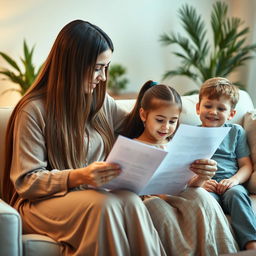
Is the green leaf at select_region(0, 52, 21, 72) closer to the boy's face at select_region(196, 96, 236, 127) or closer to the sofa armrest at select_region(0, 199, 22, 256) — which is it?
the boy's face at select_region(196, 96, 236, 127)

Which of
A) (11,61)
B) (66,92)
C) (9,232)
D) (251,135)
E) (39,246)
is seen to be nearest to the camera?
(9,232)

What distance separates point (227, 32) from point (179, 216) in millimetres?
3165

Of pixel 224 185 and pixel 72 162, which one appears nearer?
pixel 72 162

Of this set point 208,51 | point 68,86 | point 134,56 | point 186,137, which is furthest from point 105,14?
point 186,137

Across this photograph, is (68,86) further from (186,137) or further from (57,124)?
Answer: (186,137)

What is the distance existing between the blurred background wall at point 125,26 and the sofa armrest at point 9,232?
2772 millimetres

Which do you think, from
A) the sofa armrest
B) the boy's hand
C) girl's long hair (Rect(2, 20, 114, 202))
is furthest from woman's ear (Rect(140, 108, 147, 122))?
the sofa armrest

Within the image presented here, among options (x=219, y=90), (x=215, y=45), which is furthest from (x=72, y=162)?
(x=215, y=45)

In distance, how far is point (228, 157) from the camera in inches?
97.7

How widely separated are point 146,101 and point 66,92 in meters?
0.38

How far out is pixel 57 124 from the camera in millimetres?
1984

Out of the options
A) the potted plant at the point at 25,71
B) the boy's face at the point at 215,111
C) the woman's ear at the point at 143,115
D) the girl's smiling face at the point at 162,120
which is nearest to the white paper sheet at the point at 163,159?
the girl's smiling face at the point at 162,120

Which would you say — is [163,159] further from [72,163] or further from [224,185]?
[224,185]

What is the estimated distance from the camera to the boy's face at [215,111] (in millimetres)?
2387
